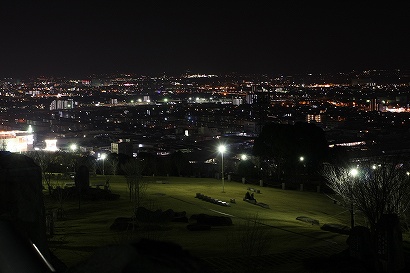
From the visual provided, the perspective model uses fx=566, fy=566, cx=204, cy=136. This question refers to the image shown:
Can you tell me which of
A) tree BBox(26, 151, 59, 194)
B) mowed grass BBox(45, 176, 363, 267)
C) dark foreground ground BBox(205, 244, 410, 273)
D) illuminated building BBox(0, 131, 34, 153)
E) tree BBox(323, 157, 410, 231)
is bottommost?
dark foreground ground BBox(205, 244, 410, 273)

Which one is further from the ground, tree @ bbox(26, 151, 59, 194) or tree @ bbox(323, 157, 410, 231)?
tree @ bbox(26, 151, 59, 194)

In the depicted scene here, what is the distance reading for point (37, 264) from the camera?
1935 mm

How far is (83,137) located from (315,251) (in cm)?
9992

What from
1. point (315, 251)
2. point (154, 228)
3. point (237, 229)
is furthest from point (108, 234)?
point (315, 251)

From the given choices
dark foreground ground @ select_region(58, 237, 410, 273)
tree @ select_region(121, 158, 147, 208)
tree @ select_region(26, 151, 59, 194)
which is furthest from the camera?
tree @ select_region(26, 151, 59, 194)

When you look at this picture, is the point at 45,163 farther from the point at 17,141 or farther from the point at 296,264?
the point at 17,141

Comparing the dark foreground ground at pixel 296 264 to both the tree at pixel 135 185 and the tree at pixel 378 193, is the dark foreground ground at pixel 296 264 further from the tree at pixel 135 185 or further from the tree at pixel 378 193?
the tree at pixel 135 185

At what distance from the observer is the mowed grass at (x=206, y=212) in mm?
17203

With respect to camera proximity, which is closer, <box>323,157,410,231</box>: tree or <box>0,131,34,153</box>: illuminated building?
<box>323,157,410,231</box>: tree

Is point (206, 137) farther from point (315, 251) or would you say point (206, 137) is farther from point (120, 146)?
point (315, 251)

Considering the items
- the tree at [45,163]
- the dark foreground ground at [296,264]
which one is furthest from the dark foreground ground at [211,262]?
the tree at [45,163]

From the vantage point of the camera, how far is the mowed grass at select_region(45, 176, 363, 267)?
1720cm

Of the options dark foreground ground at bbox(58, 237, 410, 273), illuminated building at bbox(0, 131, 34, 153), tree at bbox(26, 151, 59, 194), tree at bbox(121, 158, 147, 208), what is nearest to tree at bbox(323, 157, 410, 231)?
dark foreground ground at bbox(58, 237, 410, 273)

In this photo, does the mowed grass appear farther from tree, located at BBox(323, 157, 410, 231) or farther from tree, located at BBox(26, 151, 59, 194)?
tree, located at BBox(26, 151, 59, 194)
